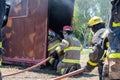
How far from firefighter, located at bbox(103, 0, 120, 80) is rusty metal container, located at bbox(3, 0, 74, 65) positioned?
534 cm

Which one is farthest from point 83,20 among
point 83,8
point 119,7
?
point 119,7

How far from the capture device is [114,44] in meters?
4.07

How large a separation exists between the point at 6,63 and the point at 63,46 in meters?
3.14

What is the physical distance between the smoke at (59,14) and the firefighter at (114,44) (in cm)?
630

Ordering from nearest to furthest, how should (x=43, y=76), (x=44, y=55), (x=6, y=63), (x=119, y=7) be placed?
(x=119, y=7) < (x=43, y=76) < (x=44, y=55) < (x=6, y=63)

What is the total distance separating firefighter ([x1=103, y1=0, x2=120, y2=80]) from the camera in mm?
3988

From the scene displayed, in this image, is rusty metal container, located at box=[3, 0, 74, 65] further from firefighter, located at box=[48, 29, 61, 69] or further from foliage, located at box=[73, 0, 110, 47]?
foliage, located at box=[73, 0, 110, 47]

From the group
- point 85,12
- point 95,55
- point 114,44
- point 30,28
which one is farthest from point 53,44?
point 85,12

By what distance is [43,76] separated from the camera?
336 inches

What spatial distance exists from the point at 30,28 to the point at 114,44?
6.09 meters

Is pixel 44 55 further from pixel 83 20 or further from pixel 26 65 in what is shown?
pixel 83 20

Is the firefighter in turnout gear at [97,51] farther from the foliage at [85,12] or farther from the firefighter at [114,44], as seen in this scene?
the foliage at [85,12]

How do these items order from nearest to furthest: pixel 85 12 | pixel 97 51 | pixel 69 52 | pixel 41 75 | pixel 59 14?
pixel 97 51 < pixel 41 75 < pixel 69 52 < pixel 59 14 < pixel 85 12

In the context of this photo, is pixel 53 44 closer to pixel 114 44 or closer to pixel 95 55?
pixel 95 55
